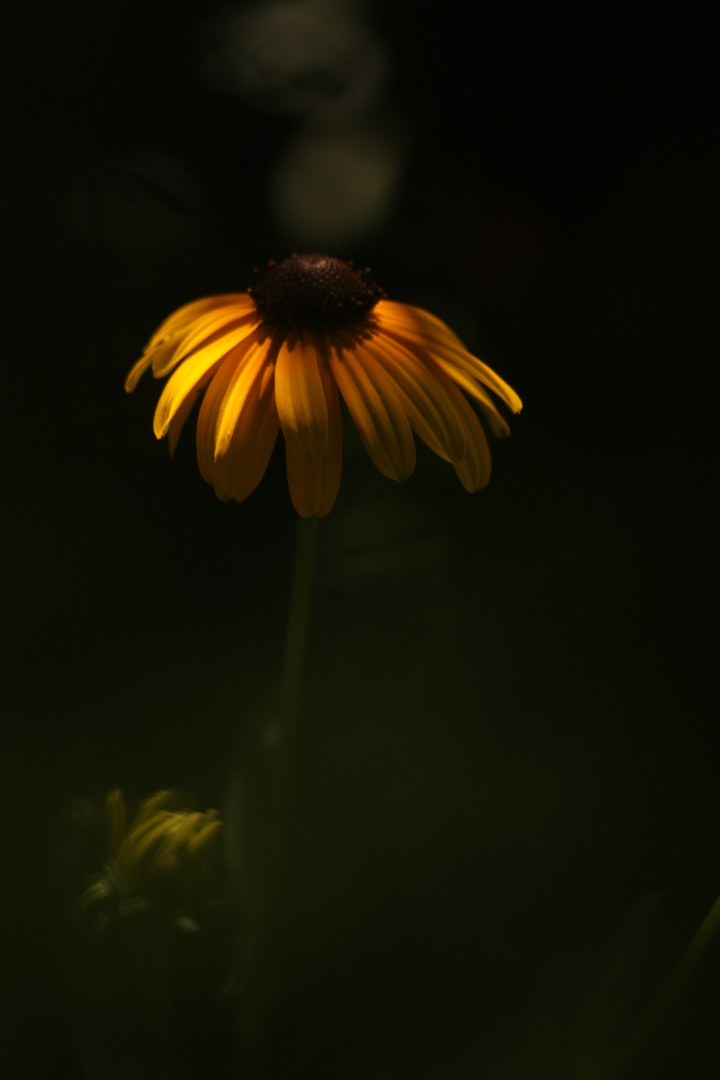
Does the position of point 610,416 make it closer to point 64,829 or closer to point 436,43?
point 436,43

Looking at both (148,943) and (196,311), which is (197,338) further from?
(148,943)

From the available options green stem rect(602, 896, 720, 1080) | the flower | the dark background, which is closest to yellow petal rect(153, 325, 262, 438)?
the flower

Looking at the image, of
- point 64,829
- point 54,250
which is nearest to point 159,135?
point 54,250

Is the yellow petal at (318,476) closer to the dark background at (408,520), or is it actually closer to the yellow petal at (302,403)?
the yellow petal at (302,403)

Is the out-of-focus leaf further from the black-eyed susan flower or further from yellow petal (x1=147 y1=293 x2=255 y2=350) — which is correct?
yellow petal (x1=147 y1=293 x2=255 y2=350)

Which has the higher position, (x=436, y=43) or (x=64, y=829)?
(x=436, y=43)

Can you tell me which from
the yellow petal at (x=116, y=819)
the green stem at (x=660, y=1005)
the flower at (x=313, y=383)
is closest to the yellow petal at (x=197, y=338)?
the flower at (x=313, y=383)
